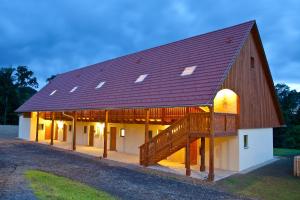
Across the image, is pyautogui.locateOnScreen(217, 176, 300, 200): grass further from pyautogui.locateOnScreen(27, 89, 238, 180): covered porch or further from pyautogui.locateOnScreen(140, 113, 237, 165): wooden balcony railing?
pyautogui.locateOnScreen(140, 113, 237, 165): wooden balcony railing

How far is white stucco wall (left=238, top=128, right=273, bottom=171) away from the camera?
1495 cm

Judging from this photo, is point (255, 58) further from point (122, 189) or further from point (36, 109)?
point (36, 109)

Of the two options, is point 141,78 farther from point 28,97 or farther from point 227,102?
point 28,97

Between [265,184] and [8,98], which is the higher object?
[8,98]

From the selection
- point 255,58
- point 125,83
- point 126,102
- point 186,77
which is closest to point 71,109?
point 125,83

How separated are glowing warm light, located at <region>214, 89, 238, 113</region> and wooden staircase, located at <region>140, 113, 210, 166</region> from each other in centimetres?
325

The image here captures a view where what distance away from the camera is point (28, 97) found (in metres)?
60.3

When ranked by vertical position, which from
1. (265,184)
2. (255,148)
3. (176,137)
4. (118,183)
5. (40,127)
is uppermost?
(176,137)

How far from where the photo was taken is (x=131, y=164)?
15.7 m

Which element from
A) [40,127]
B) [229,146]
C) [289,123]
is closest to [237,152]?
[229,146]

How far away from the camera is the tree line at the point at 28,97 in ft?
112

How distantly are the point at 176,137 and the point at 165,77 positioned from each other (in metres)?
4.27

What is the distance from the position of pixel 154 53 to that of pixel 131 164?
9.40 metres

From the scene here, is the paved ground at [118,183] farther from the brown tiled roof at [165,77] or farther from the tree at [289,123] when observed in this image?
the tree at [289,123]
